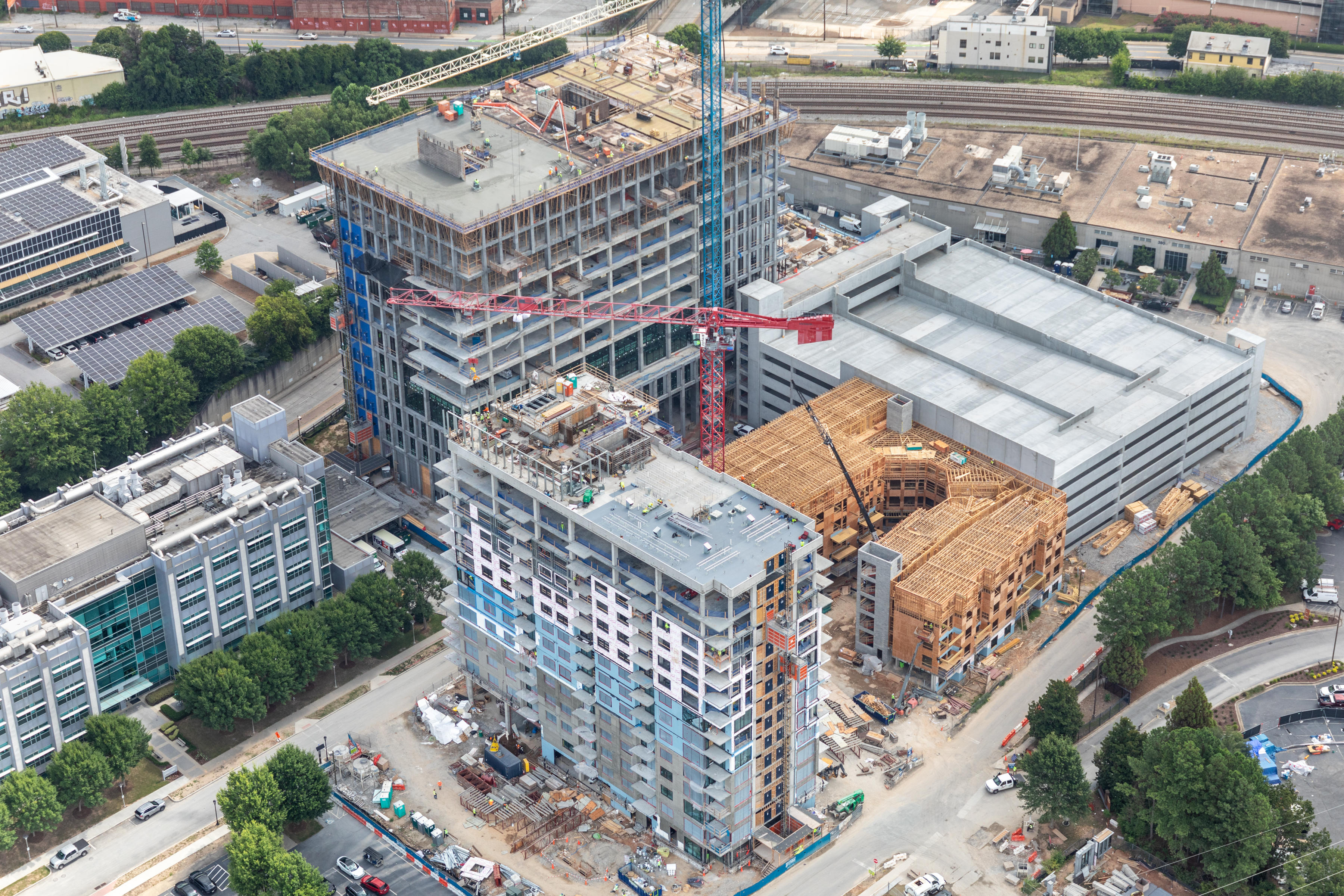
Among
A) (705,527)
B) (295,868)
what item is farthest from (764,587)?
(295,868)

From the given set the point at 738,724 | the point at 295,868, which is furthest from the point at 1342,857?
the point at 295,868

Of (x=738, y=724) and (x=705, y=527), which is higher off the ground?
(x=705, y=527)

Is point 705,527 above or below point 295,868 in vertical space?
above

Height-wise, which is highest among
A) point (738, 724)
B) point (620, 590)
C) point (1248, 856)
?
point (620, 590)

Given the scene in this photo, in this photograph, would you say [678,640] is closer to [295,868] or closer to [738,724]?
[738,724]

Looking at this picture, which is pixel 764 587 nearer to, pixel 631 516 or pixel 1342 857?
pixel 631 516

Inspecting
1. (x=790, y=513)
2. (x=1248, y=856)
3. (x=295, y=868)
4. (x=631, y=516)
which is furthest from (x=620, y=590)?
(x=1248, y=856)

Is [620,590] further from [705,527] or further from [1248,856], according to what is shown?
[1248,856]
